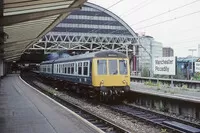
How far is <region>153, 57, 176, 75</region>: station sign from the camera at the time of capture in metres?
20.7

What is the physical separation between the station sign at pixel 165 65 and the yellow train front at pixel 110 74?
143 inches

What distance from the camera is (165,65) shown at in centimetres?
2159

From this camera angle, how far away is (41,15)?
10.9 m

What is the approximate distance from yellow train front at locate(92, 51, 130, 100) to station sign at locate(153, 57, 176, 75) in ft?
11.9

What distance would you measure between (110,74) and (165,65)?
5.10 m

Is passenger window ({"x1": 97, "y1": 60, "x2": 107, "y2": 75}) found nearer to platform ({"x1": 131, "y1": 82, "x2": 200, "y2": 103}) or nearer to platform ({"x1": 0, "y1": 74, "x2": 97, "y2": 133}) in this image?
platform ({"x1": 131, "y1": 82, "x2": 200, "y2": 103})

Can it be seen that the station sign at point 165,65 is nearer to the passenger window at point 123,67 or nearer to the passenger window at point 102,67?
the passenger window at point 123,67

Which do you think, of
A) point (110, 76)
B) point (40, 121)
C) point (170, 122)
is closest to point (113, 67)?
point (110, 76)

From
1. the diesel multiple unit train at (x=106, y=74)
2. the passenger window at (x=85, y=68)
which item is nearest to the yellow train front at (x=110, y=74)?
the diesel multiple unit train at (x=106, y=74)

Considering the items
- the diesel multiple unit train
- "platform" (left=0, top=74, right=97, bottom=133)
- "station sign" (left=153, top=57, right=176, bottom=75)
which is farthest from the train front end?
"platform" (left=0, top=74, right=97, bottom=133)

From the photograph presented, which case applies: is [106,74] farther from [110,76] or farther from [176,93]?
[176,93]

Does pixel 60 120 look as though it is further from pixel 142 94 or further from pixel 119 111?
pixel 142 94

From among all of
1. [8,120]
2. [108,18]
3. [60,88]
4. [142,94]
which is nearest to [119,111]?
[142,94]

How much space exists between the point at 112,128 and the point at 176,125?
209 cm
